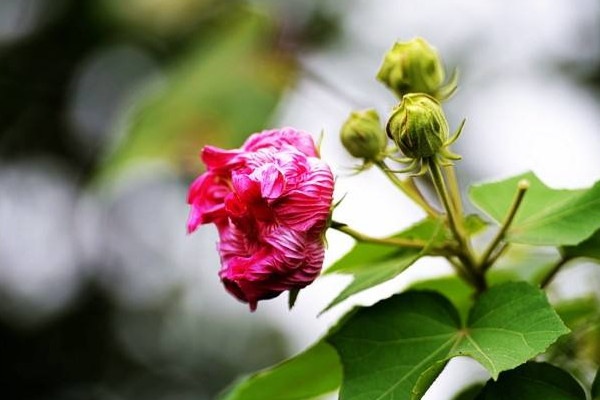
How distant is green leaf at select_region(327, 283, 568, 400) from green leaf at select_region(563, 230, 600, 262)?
16 centimetres

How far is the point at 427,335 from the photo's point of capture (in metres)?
1.27

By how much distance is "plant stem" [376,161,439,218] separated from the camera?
54.7 inches

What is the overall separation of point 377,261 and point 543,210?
0.82 feet

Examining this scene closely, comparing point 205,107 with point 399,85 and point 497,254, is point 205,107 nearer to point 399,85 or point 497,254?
point 399,85

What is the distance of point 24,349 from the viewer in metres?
7.27

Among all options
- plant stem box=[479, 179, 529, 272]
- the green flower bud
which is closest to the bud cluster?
the green flower bud

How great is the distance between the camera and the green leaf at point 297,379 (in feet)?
4.80

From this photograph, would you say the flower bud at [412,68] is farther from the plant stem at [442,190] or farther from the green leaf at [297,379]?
the green leaf at [297,379]

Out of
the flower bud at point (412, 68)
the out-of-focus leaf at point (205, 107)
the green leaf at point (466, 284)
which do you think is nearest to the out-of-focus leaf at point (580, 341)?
the green leaf at point (466, 284)

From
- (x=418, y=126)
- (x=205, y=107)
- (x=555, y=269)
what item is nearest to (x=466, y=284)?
(x=555, y=269)

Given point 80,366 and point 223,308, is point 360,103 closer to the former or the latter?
point 223,308

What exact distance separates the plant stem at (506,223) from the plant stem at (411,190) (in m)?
0.09

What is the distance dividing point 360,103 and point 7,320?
573cm

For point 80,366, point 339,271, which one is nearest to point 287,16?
point 339,271
